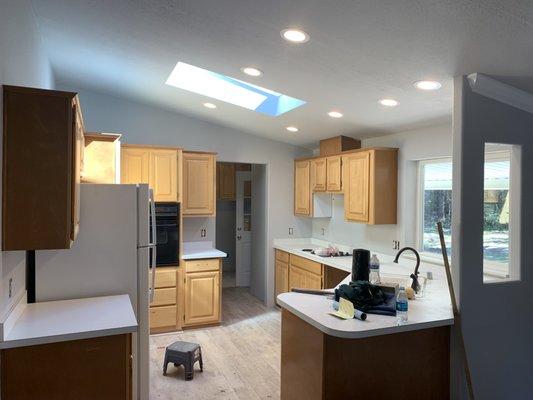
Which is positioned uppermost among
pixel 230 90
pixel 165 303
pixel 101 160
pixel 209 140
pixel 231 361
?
pixel 230 90

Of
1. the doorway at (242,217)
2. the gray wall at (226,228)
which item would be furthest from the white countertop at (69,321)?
the gray wall at (226,228)

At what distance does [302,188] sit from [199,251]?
1.68 metres

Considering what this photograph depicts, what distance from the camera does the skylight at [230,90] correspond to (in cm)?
402

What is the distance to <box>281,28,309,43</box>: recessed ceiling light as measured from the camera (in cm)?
221

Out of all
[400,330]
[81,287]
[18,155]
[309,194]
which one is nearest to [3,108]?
[18,155]

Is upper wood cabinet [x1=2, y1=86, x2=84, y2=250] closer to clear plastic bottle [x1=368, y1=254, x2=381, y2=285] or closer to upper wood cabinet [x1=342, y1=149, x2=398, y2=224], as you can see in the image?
clear plastic bottle [x1=368, y1=254, x2=381, y2=285]

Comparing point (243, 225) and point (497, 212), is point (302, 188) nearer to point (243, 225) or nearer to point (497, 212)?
point (243, 225)

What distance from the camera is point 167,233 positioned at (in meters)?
4.51

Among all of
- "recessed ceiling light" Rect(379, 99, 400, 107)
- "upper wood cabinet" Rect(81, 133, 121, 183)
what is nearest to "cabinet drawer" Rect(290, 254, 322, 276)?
"recessed ceiling light" Rect(379, 99, 400, 107)

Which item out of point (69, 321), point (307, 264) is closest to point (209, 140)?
point (307, 264)

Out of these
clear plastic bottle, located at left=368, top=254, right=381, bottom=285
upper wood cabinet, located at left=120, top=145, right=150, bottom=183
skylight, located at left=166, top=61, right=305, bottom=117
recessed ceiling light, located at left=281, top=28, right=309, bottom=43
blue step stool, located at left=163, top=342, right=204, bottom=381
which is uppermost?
skylight, located at left=166, top=61, right=305, bottom=117

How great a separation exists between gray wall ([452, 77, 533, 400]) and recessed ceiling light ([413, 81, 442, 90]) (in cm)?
25

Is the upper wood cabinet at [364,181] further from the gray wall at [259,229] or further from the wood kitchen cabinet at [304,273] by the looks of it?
the gray wall at [259,229]

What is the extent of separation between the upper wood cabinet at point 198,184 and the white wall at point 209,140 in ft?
1.54
